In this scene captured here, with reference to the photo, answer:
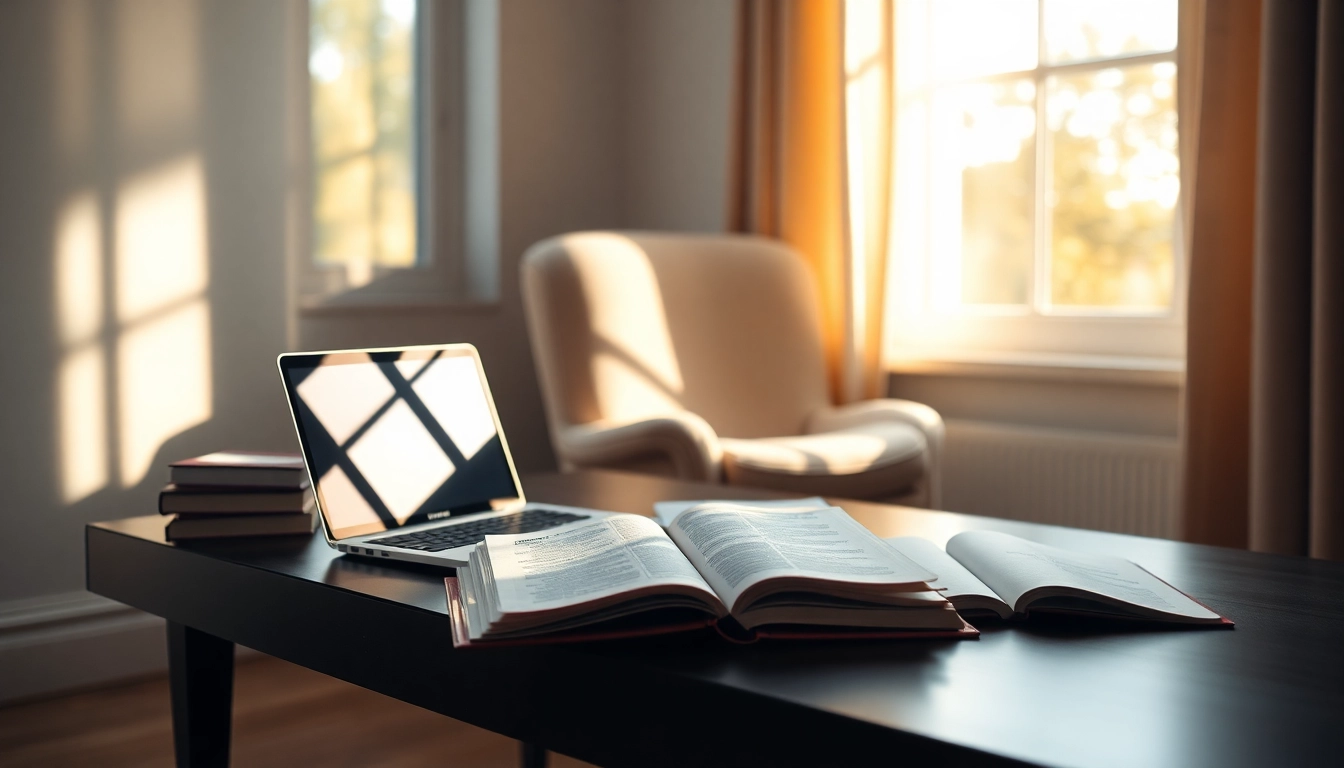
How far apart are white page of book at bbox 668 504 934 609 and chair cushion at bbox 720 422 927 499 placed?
125cm

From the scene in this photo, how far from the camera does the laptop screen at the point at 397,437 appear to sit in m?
1.21

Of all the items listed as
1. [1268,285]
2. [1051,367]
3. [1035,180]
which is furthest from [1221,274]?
[1035,180]

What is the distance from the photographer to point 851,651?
801 mm

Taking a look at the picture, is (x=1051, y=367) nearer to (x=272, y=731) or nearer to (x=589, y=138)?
(x=589, y=138)

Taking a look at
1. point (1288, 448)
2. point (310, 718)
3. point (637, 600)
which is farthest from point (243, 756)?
point (1288, 448)

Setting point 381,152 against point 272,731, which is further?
point 381,152

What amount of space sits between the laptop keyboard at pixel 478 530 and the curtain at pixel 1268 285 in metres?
1.64

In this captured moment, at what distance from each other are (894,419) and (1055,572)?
184 centimetres

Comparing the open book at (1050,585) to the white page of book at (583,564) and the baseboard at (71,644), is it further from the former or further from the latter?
the baseboard at (71,644)

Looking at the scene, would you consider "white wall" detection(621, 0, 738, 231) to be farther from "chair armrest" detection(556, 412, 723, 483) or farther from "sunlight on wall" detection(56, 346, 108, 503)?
"sunlight on wall" detection(56, 346, 108, 503)

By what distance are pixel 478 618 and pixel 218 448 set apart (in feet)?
6.56

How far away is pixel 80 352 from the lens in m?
2.36

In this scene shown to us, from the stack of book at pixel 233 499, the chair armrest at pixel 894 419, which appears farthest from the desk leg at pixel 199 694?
the chair armrest at pixel 894 419

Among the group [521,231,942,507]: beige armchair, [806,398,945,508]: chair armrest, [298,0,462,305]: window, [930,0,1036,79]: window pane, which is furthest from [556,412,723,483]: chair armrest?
[930,0,1036,79]: window pane
